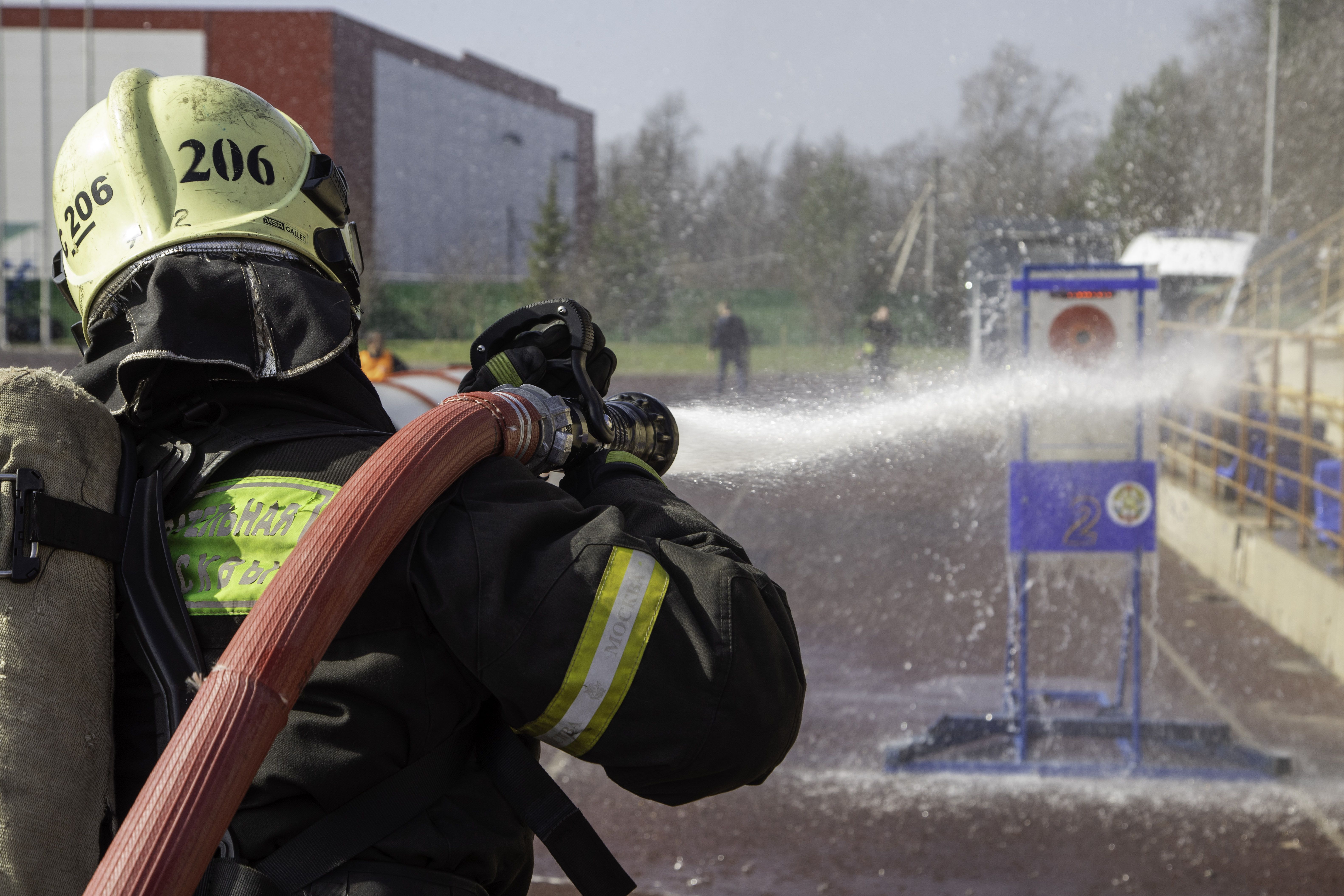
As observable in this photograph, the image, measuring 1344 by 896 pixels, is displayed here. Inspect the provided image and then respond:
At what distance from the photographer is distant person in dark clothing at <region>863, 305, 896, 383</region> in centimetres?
848

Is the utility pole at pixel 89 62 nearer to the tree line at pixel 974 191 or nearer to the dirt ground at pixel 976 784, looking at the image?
the tree line at pixel 974 191

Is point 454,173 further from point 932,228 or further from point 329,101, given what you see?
point 932,228

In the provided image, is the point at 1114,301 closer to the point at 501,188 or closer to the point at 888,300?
the point at 888,300

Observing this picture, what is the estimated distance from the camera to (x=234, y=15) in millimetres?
34562

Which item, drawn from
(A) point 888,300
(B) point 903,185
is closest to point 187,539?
(A) point 888,300

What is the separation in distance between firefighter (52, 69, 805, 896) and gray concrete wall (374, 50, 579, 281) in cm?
3475

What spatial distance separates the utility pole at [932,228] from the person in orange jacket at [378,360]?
18.5m

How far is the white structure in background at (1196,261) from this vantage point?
18016 mm

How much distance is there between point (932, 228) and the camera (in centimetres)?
2725

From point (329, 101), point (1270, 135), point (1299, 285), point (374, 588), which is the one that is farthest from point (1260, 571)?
point (329, 101)

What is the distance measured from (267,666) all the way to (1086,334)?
406 centimetres

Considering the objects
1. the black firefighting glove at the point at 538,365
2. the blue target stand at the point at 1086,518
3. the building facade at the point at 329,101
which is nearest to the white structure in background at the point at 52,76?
the building facade at the point at 329,101

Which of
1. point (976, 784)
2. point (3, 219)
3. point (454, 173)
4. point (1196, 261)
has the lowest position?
point (976, 784)

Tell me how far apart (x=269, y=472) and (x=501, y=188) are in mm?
39974
